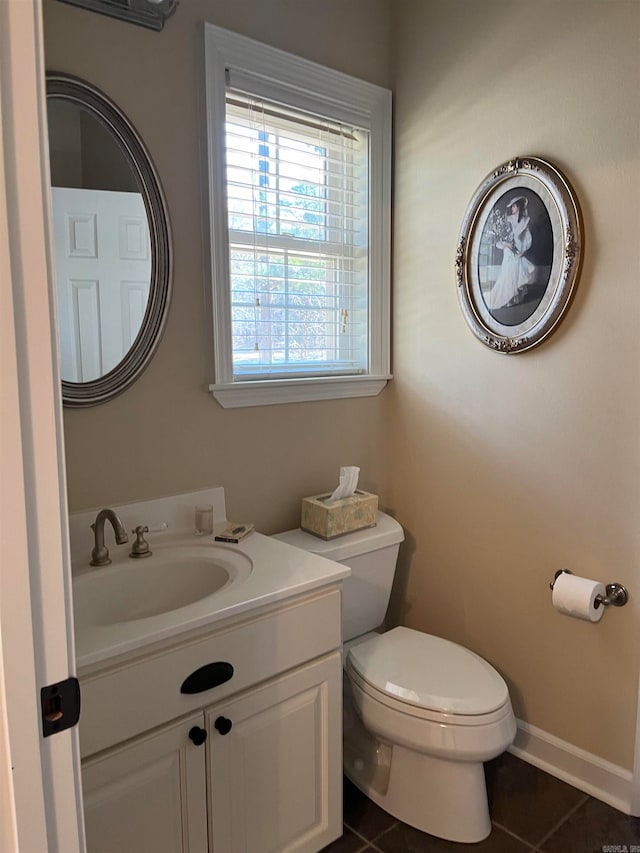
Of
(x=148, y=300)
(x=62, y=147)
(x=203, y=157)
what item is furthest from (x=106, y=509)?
(x=203, y=157)

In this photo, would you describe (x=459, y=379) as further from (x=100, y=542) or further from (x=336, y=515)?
(x=100, y=542)

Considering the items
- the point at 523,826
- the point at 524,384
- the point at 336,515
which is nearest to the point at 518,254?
the point at 524,384

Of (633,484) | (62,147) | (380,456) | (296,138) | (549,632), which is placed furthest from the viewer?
(380,456)

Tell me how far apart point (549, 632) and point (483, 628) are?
26 centimetres

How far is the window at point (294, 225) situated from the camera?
1873 mm

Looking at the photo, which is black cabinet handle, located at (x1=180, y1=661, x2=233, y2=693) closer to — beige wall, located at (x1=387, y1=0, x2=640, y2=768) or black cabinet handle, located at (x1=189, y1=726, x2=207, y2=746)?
black cabinet handle, located at (x1=189, y1=726, x2=207, y2=746)

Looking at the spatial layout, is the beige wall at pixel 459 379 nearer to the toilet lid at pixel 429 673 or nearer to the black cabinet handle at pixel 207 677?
the toilet lid at pixel 429 673

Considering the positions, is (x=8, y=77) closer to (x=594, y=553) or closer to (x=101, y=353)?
(x=101, y=353)

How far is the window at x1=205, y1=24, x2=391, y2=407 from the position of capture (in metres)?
1.87

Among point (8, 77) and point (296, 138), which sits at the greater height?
point (296, 138)

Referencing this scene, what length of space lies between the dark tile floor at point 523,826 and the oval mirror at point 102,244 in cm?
138

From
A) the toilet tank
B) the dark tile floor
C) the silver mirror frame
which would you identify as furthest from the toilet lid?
the silver mirror frame

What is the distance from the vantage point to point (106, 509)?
1.59 m

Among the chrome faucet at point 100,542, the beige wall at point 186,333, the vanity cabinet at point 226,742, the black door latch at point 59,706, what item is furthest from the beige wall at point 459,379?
the black door latch at point 59,706
